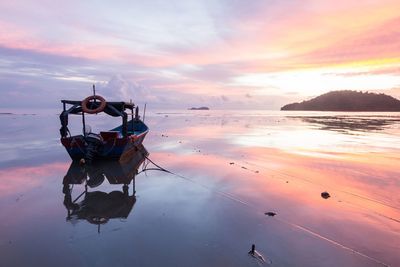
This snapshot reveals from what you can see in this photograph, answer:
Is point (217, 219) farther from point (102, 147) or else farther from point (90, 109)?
point (90, 109)

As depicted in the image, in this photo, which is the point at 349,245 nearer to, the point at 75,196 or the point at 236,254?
the point at 236,254

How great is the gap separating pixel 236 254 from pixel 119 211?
4.85m

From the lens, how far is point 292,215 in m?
10.2

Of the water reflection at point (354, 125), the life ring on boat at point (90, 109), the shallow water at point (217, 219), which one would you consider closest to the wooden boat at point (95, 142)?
the life ring on boat at point (90, 109)

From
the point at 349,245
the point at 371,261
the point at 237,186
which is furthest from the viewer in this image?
the point at 237,186

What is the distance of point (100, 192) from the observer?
13.3 meters

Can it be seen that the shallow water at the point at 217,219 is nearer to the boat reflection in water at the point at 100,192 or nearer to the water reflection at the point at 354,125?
the boat reflection in water at the point at 100,192

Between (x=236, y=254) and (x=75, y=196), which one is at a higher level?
(x=236, y=254)

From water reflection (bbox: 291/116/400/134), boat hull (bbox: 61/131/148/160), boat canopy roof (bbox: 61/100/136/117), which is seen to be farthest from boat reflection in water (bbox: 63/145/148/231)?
water reflection (bbox: 291/116/400/134)

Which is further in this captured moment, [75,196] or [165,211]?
[75,196]

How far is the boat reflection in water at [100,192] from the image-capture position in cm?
1039

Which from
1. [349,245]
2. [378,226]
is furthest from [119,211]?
[378,226]

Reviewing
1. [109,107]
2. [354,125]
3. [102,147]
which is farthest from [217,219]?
[354,125]

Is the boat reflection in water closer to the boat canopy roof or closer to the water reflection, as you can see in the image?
the boat canopy roof
